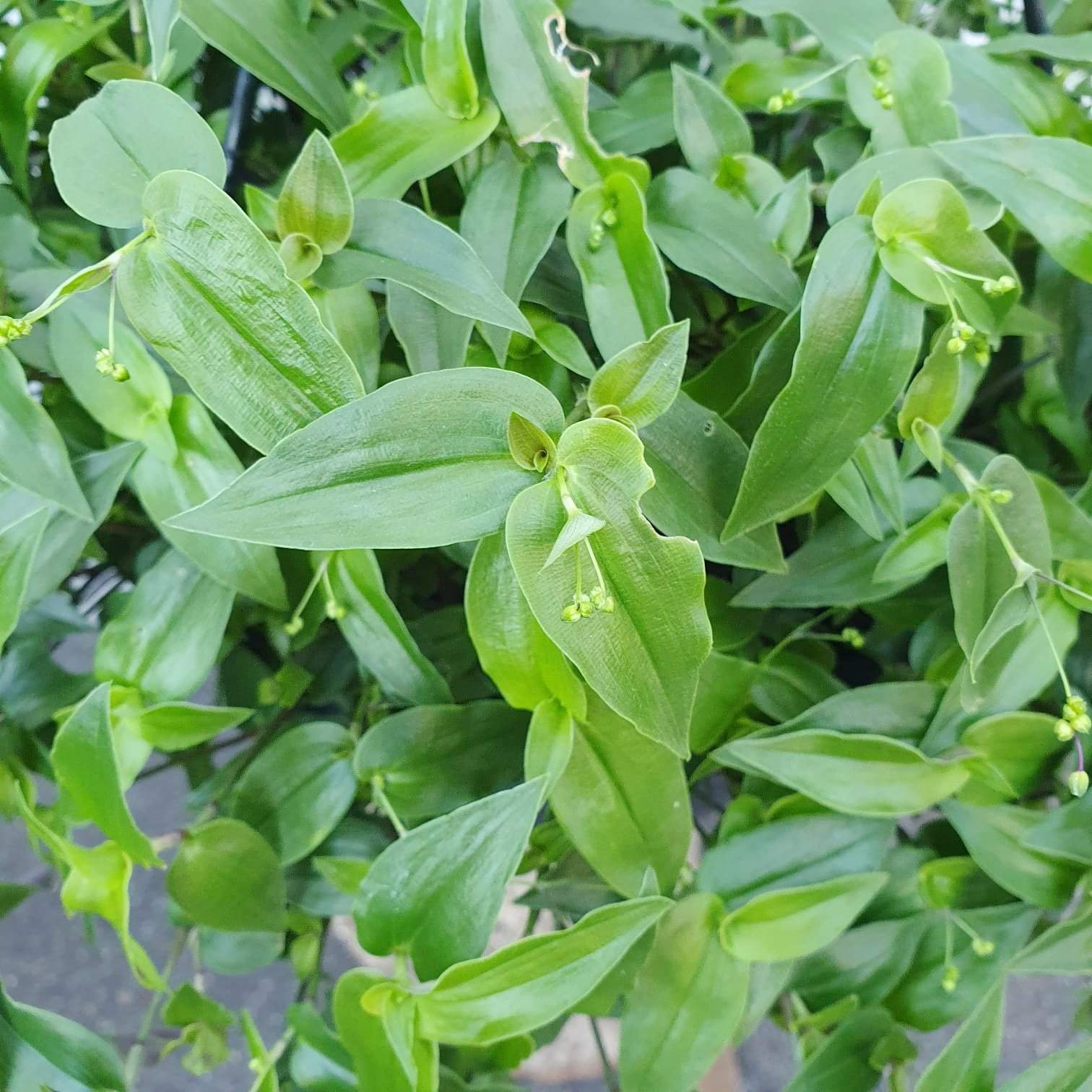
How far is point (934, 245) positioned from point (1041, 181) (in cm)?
6

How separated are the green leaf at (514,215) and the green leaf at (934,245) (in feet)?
0.36

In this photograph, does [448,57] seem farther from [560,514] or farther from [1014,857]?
[1014,857]

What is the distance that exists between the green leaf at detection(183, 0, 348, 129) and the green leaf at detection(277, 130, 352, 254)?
51 mm

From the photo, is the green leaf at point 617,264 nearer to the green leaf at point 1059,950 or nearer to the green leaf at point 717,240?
the green leaf at point 717,240

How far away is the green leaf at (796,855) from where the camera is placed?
37 centimetres

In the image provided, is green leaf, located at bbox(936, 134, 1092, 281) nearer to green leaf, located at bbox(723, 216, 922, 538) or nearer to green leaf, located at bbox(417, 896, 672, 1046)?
green leaf, located at bbox(723, 216, 922, 538)

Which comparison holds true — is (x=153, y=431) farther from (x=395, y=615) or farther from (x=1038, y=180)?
(x=1038, y=180)

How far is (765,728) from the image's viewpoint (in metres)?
0.36

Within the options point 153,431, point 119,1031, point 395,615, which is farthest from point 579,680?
point 119,1031

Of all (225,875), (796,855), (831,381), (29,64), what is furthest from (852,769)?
(29,64)

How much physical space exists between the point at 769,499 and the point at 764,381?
50mm

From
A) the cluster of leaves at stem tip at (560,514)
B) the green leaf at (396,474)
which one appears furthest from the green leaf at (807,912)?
the green leaf at (396,474)

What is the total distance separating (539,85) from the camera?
305mm

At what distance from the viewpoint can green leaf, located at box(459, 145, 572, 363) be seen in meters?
0.30
